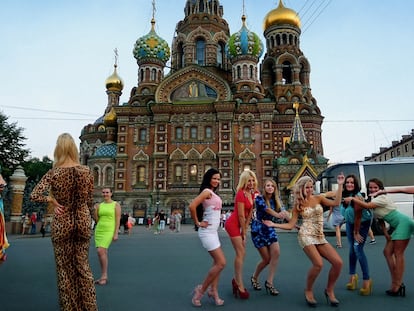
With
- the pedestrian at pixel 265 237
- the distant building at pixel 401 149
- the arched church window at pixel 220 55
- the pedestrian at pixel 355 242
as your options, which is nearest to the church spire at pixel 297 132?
the arched church window at pixel 220 55

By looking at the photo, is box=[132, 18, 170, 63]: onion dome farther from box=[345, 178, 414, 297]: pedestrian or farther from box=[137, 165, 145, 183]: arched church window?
box=[345, 178, 414, 297]: pedestrian

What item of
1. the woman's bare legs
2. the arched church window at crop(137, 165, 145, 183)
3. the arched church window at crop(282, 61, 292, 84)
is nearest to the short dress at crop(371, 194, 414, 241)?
the woman's bare legs

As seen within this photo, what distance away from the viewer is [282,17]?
131 feet

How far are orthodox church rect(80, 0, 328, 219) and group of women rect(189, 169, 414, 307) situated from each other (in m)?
23.9

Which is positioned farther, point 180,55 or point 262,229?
point 180,55

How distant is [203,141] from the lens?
33531 mm

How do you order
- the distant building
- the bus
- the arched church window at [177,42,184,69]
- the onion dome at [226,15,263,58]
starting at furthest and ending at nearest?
the distant building < the arched church window at [177,42,184,69] < the onion dome at [226,15,263,58] < the bus

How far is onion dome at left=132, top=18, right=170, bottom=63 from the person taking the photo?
37.9 m


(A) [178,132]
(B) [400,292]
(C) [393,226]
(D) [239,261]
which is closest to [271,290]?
(D) [239,261]

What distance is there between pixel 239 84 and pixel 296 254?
28.2m

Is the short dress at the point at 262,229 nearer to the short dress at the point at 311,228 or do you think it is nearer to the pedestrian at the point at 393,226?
the short dress at the point at 311,228

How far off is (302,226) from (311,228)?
0.43 feet

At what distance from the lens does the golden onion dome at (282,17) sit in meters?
39.9

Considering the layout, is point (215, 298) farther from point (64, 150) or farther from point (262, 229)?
point (64, 150)
